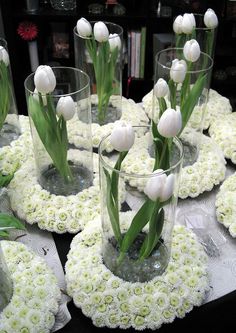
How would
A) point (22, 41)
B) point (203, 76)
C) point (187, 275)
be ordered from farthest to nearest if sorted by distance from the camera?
point (22, 41) → point (203, 76) → point (187, 275)

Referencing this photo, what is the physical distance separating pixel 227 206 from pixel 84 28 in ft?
1.98

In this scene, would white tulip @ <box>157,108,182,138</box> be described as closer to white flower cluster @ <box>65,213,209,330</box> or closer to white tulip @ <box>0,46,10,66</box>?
white flower cluster @ <box>65,213,209,330</box>

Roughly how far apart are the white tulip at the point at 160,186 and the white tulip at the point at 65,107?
0.27 meters

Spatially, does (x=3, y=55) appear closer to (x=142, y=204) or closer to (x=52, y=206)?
(x=52, y=206)

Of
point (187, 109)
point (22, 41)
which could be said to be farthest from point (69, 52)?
point (187, 109)

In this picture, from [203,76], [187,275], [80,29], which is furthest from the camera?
[80,29]

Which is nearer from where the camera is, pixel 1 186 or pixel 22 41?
pixel 1 186

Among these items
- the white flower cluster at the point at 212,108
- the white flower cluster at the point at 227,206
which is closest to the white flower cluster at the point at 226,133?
the white flower cluster at the point at 212,108

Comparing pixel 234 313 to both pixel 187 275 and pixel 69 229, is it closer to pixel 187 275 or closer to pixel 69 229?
pixel 187 275

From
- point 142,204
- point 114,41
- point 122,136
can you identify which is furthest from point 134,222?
point 114,41

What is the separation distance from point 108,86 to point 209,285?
25.2 inches

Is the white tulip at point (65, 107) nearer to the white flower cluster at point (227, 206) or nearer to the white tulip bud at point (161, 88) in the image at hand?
the white tulip bud at point (161, 88)

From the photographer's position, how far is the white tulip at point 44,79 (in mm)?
751

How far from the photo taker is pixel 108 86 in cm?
116
